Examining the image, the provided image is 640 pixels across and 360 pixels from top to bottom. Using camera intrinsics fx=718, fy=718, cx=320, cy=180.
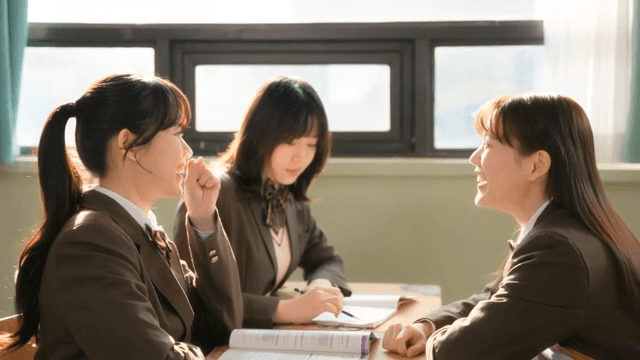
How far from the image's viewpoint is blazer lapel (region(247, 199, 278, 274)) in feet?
6.86

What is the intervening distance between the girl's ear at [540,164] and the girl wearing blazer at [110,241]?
27.7 inches

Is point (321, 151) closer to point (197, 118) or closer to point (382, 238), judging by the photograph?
point (382, 238)

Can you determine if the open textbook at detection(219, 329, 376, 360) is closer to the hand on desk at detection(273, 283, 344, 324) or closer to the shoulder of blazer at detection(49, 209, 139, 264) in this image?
the hand on desk at detection(273, 283, 344, 324)

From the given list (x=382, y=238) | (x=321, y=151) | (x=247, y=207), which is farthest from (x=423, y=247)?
(x=247, y=207)

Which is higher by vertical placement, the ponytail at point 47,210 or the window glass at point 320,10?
the window glass at point 320,10

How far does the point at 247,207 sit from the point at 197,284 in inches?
19.1

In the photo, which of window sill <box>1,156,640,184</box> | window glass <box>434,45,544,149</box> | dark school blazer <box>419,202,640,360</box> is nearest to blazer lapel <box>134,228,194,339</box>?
dark school blazer <box>419,202,640,360</box>

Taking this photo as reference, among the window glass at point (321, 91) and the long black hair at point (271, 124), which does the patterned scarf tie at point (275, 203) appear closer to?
the long black hair at point (271, 124)

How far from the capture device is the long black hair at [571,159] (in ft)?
4.40

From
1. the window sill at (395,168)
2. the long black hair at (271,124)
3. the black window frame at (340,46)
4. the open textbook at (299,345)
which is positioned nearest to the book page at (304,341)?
the open textbook at (299,345)

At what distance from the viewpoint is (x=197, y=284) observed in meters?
1.63

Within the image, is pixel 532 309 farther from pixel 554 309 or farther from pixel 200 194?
pixel 200 194

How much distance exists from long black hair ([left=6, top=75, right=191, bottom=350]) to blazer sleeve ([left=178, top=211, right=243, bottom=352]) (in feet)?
1.08

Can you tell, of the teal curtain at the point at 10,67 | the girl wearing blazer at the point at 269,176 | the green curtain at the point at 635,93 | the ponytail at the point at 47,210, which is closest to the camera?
the ponytail at the point at 47,210
